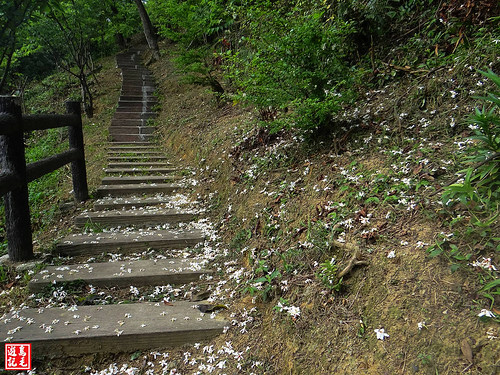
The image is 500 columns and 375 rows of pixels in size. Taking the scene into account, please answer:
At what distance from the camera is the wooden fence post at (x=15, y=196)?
9.66 ft

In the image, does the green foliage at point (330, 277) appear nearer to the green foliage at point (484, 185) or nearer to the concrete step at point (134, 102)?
the green foliage at point (484, 185)

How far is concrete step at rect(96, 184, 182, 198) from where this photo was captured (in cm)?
506

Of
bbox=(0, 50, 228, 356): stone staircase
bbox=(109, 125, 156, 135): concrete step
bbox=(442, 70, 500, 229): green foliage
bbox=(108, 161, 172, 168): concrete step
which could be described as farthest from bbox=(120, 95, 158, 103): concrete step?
bbox=(442, 70, 500, 229): green foliage

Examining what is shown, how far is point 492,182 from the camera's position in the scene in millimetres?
1830

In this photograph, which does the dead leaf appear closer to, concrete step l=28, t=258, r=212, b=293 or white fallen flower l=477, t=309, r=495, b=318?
white fallen flower l=477, t=309, r=495, b=318

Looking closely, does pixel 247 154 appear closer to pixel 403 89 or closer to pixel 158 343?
pixel 403 89

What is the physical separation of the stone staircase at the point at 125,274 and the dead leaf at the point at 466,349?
5.12 feet

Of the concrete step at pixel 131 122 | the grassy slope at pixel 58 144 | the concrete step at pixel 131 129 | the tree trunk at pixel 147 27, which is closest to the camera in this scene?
the grassy slope at pixel 58 144

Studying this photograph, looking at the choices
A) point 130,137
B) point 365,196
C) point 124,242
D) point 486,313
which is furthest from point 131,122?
point 486,313

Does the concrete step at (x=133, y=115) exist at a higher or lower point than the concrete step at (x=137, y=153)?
higher

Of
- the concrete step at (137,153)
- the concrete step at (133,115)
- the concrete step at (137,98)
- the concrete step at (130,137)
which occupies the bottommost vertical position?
the concrete step at (137,153)

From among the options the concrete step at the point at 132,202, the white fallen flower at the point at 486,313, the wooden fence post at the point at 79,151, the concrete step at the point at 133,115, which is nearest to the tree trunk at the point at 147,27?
the concrete step at the point at 133,115

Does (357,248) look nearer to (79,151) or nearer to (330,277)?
(330,277)

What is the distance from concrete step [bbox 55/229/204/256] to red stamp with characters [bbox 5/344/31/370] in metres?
1.32
